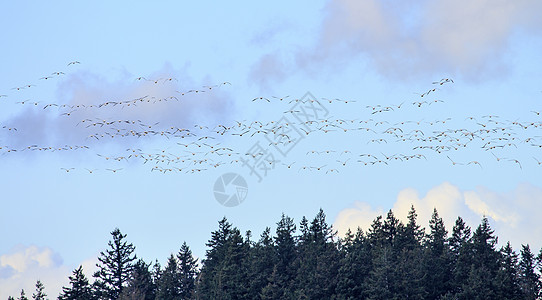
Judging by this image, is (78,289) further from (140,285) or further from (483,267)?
(483,267)

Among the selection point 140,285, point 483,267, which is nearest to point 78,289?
point 140,285

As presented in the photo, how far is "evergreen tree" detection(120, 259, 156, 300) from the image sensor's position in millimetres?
109438

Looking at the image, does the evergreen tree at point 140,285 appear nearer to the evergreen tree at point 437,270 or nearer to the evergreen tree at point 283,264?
the evergreen tree at point 283,264

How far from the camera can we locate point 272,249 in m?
118

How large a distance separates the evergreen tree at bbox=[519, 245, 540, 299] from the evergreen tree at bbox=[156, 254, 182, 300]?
42217mm

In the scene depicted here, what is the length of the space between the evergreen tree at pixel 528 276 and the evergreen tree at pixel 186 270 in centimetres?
4286

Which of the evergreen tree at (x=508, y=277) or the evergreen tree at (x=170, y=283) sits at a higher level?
the evergreen tree at (x=170, y=283)

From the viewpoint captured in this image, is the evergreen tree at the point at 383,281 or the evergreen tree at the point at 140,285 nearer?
the evergreen tree at the point at 383,281

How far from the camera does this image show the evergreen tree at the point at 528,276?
4071 inches

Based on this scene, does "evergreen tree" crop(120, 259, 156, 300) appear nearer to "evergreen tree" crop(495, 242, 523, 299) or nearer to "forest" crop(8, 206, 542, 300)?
"forest" crop(8, 206, 542, 300)

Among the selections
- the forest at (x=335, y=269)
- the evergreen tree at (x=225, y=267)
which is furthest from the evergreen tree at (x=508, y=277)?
the evergreen tree at (x=225, y=267)

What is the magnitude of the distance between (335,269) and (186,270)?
31.9 meters

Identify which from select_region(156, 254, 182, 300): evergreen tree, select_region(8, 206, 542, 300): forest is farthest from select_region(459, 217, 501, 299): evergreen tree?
select_region(156, 254, 182, 300): evergreen tree

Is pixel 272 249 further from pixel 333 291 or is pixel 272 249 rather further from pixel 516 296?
pixel 516 296
